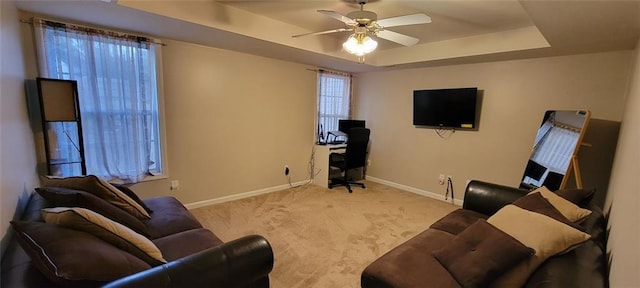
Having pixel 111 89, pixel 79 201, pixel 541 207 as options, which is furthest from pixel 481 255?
pixel 111 89

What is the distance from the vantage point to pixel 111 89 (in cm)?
280

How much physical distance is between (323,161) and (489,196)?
2651mm

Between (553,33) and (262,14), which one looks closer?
(553,33)

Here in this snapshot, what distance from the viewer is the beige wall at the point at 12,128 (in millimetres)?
1438

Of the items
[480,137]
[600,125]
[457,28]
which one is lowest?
[480,137]

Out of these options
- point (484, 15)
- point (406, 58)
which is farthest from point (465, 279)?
point (406, 58)

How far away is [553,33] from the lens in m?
2.35

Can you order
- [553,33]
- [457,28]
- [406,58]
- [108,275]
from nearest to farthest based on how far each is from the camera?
1. [108,275]
2. [553,33]
3. [457,28]
4. [406,58]

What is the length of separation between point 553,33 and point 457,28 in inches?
36.9

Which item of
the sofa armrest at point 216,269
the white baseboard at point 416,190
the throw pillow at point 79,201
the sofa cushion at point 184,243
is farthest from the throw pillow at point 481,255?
the white baseboard at point 416,190

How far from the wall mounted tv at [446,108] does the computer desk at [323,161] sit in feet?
4.44

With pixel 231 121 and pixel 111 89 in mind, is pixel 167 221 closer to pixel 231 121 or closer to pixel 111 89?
pixel 111 89

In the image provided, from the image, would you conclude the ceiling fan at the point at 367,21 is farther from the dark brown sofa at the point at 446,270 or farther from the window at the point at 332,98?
the window at the point at 332,98

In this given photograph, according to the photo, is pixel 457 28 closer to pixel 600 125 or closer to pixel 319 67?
pixel 600 125
